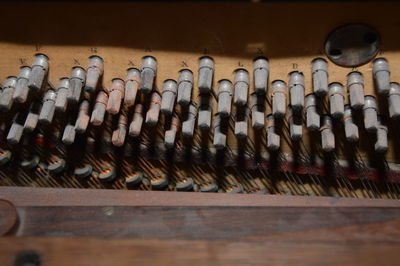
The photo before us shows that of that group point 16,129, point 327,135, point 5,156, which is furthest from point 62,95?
point 327,135

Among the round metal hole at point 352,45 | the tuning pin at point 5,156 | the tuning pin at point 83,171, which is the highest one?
the round metal hole at point 352,45

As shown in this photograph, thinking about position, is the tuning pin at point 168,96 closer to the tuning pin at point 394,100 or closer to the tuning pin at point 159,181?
the tuning pin at point 159,181

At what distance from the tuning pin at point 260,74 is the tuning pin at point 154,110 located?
12.6 inches

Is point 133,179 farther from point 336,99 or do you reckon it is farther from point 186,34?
point 336,99


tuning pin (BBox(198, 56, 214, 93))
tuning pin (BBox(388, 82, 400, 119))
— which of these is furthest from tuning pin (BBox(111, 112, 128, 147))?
tuning pin (BBox(388, 82, 400, 119))

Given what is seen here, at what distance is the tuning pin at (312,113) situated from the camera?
1.49 metres

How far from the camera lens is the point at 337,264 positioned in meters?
1.16

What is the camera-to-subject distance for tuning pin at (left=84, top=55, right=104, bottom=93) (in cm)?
150

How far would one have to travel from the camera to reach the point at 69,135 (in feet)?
5.37

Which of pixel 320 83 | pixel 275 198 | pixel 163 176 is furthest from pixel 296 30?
pixel 163 176

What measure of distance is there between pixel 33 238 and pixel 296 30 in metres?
0.88

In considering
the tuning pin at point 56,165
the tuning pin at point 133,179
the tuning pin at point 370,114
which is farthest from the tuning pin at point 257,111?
the tuning pin at point 56,165

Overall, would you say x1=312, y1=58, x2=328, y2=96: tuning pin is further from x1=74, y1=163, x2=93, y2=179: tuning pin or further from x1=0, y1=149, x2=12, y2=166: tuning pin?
x1=0, y1=149, x2=12, y2=166: tuning pin

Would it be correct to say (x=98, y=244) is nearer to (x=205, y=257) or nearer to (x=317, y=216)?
(x=205, y=257)
